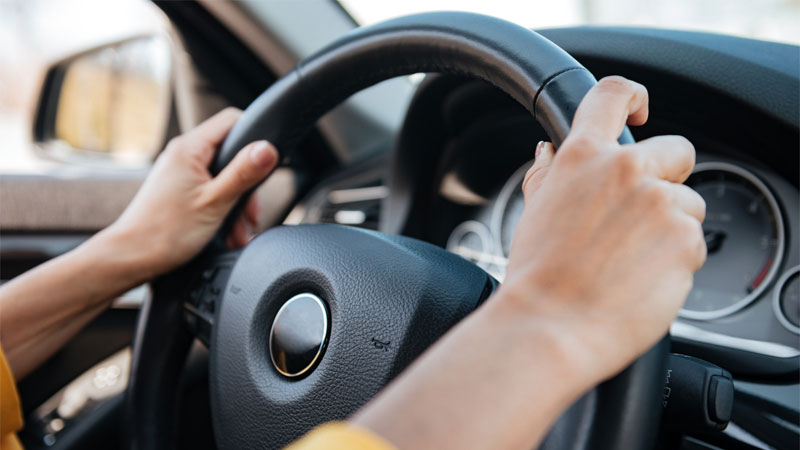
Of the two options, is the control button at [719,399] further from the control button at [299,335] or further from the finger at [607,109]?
the control button at [299,335]

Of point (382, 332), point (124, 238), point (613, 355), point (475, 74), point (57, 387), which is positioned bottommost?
point (57, 387)

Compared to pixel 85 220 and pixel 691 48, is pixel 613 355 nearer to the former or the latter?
pixel 691 48

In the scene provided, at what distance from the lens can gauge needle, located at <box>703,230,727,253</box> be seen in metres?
0.96

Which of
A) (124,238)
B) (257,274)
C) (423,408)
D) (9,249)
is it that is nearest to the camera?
(423,408)

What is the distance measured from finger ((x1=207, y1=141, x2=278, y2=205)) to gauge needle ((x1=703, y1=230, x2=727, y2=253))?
0.65 meters

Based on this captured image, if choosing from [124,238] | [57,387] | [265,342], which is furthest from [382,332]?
[57,387]

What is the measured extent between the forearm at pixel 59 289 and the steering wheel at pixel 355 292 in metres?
0.15

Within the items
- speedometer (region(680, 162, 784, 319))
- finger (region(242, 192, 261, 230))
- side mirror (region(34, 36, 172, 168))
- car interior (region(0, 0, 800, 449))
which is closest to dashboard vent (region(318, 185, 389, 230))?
car interior (region(0, 0, 800, 449))

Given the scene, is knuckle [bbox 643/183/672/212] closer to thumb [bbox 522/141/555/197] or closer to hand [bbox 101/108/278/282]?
thumb [bbox 522/141/555/197]

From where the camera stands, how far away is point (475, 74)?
61 centimetres

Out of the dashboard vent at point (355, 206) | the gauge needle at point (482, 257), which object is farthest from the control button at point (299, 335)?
the dashboard vent at point (355, 206)

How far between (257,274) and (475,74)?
34 cm

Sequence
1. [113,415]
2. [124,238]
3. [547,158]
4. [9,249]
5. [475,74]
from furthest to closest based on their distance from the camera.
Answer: [9,249] < [113,415] < [124,238] < [475,74] < [547,158]

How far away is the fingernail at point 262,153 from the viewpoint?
0.81 metres
